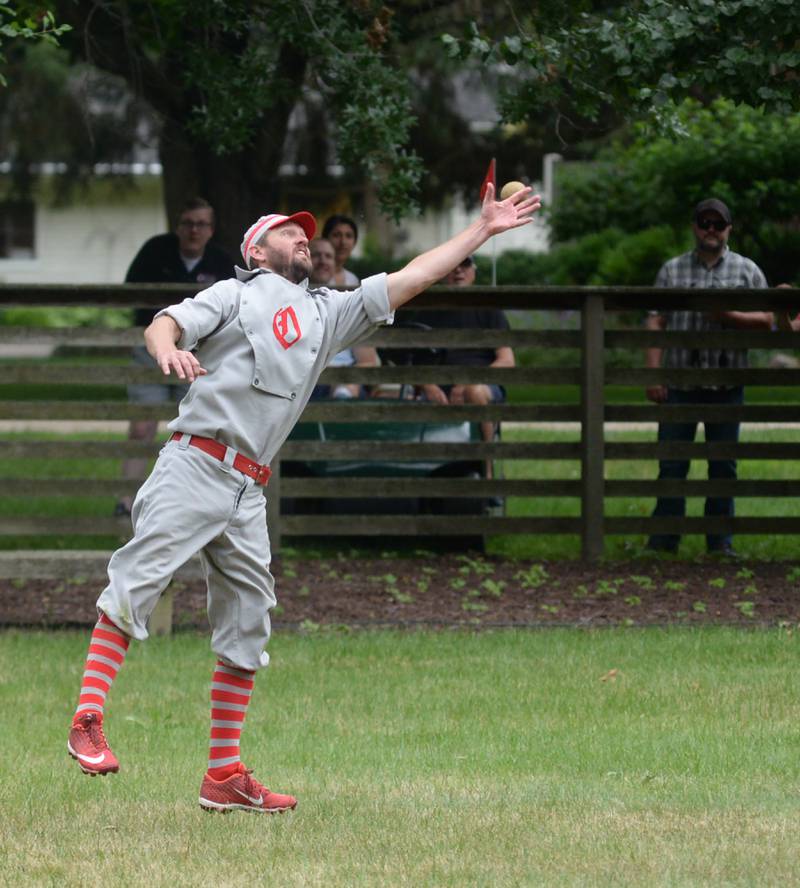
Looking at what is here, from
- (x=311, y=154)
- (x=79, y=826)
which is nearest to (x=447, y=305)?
(x=79, y=826)

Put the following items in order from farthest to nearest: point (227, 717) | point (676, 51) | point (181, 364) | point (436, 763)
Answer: point (676, 51), point (436, 763), point (227, 717), point (181, 364)

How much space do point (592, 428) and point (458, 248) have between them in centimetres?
551

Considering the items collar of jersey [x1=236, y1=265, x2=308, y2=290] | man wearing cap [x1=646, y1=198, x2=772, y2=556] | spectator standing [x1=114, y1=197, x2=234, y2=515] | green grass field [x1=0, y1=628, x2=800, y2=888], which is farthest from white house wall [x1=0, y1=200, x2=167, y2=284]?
collar of jersey [x1=236, y1=265, x2=308, y2=290]

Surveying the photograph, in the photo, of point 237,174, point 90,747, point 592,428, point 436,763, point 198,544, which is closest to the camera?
point 90,747

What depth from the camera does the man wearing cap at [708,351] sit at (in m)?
11.1

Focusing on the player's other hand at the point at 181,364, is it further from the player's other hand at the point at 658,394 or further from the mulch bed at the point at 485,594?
the player's other hand at the point at 658,394

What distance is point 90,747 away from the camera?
17.4 feet

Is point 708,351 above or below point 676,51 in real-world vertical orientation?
below

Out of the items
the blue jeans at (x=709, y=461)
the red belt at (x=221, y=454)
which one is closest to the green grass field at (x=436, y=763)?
the red belt at (x=221, y=454)

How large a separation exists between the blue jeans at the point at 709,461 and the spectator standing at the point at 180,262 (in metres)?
3.17

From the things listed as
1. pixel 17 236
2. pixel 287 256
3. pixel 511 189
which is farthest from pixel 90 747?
pixel 17 236

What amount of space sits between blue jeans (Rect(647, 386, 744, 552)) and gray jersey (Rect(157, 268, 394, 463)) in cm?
593

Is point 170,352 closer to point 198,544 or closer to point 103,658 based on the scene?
point 198,544

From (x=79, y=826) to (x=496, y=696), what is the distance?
2632 mm
